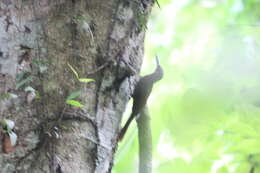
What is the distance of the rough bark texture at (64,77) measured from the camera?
0.67 m

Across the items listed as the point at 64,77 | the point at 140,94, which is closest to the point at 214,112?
the point at 140,94

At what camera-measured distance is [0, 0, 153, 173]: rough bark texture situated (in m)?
0.67

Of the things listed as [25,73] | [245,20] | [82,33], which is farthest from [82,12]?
[245,20]

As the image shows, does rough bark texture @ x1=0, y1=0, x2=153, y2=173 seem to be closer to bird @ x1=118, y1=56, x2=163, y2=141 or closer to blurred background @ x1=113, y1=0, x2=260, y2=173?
bird @ x1=118, y1=56, x2=163, y2=141

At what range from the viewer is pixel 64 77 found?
2.40 feet

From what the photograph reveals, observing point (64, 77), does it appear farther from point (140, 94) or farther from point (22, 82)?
point (140, 94)

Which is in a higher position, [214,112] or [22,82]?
[22,82]

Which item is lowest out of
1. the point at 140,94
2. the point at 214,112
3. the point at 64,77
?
the point at 214,112

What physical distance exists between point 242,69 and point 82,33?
26.1 inches

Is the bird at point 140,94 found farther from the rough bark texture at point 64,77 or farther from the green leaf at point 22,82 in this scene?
the green leaf at point 22,82

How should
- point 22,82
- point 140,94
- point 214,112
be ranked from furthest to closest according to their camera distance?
point 214,112, point 140,94, point 22,82

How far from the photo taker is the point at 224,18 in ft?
8.56

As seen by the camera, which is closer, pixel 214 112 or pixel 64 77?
pixel 64 77

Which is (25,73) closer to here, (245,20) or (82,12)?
(82,12)
